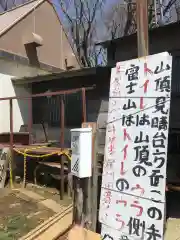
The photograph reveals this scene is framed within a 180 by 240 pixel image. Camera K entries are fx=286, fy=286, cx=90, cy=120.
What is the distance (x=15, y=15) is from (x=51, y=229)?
37.6ft

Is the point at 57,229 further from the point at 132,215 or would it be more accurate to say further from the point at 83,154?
the point at 132,215

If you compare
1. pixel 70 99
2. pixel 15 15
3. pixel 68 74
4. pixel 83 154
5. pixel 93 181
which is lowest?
pixel 93 181

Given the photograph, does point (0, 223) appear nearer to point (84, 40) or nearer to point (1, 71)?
point (1, 71)

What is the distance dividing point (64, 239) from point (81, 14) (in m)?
22.3

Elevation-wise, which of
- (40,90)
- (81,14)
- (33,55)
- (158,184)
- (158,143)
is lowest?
(158,184)

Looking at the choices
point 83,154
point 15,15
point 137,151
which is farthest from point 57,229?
point 15,15

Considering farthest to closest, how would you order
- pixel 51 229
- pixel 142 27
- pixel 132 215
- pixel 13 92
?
pixel 13 92, pixel 51 229, pixel 142 27, pixel 132 215

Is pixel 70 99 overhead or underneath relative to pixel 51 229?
overhead

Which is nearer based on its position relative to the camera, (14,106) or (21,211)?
(21,211)

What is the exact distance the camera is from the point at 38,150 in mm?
8133

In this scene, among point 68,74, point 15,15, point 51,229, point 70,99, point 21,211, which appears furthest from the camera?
point 15,15

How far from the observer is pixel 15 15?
13.7m

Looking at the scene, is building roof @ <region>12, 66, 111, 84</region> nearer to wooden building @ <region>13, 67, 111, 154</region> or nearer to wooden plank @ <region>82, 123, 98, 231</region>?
wooden building @ <region>13, 67, 111, 154</region>

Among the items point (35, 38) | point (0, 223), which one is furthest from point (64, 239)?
point (35, 38)
